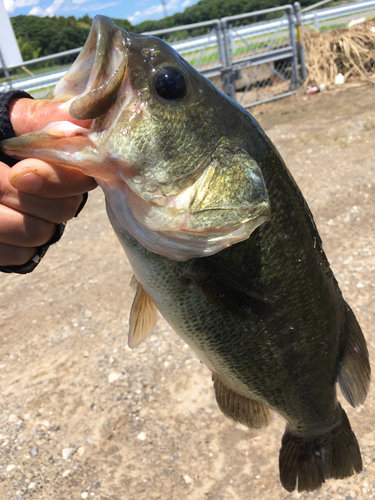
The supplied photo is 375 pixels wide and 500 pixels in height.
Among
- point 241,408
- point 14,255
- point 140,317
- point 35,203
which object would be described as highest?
point 35,203

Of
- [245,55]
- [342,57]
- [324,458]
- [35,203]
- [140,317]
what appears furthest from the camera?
[342,57]

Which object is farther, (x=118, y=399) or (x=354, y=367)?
(x=118, y=399)

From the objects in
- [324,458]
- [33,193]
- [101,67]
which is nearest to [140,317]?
[33,193]

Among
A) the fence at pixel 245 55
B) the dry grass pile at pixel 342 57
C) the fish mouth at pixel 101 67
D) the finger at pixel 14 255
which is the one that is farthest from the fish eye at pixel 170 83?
the dry grass pile at pixel 342 57

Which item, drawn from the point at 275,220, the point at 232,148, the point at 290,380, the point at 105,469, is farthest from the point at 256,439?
the point at 232,148

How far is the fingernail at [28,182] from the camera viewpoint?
114 cm

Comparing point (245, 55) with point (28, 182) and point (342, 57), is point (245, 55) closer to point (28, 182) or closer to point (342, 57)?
point (342, 57)

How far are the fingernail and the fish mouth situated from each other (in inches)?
8.9

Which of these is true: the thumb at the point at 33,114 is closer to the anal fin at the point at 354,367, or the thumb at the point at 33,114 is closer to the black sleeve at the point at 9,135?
the black sleeve at the point at 9,135

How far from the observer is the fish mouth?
1.02m

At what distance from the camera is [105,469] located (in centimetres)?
271

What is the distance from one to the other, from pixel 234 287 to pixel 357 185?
4880mm

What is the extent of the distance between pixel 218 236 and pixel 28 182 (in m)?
0.55

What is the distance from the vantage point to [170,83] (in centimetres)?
114
